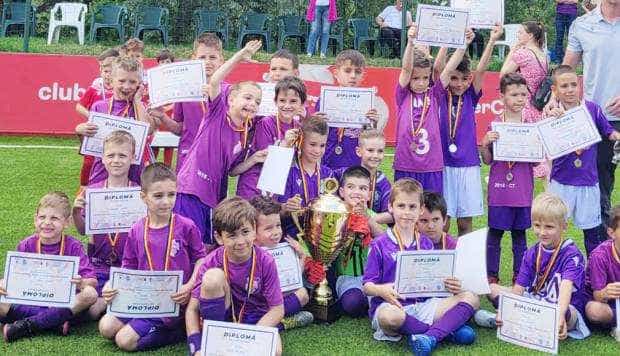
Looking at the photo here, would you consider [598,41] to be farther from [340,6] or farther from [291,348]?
[340,6]

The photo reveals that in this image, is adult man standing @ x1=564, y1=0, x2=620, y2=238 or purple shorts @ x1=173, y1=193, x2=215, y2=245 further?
adult man standing @ x1=564, y1=0, x2=620, y2=238

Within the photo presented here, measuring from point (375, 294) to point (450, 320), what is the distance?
0.48m

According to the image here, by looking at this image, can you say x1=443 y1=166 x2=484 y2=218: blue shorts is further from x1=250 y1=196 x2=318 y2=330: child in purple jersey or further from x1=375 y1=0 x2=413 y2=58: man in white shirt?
x1=375 y1=0 x2=413 y2=58: man in white shirt

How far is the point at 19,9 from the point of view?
52.5 ft

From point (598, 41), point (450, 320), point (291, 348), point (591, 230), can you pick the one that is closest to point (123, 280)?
point (291, 348)

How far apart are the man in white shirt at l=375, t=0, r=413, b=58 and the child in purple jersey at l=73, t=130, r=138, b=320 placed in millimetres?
10864

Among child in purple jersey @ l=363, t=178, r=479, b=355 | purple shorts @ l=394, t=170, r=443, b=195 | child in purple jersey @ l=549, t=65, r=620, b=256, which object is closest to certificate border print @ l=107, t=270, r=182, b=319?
child in purple jersey @ l=363, t=178, r=479, b=355

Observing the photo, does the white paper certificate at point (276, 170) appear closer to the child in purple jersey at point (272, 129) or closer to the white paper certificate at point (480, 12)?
the child in purple jersey at point (272, 129)

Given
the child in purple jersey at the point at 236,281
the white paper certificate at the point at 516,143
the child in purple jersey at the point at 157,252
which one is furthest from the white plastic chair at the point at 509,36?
the child in purple jersey at the point at 236,281

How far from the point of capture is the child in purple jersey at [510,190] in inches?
261

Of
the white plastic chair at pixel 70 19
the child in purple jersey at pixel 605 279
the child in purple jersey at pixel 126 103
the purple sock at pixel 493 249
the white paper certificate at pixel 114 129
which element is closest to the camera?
the child in purple jersey at pixel 605 279

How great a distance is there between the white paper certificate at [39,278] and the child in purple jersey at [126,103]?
1.23 meters

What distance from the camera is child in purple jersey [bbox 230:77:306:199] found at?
20.1ft

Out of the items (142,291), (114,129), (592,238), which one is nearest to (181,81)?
(114,129)
